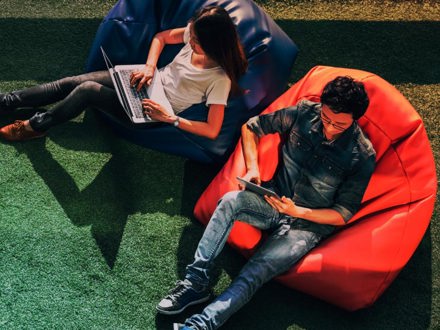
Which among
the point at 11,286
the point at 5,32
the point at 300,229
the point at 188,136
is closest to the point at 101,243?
the point at 11,286

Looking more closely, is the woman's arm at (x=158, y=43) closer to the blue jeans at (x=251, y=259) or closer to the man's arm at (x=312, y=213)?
the blue jeans at (x=251, y=259)

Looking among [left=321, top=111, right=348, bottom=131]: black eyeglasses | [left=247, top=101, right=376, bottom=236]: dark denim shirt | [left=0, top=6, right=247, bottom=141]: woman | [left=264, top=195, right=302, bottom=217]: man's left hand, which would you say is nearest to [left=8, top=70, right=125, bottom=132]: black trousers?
[left=0, top=6, right=247, bottom=141]: woman

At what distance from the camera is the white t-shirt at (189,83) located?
277 cm

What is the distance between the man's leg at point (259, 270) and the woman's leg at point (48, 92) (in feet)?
3.98

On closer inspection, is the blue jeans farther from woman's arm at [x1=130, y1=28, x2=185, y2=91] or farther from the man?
woman's arm at [x1=130, y1=28, x2=185, y2=91]

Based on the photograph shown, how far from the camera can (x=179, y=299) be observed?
257 centimetres

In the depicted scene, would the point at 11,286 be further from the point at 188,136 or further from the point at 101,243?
the point at 188,136

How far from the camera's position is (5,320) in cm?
255

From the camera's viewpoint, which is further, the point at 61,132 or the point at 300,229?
the point at 61,132

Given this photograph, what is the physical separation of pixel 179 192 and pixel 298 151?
763mm

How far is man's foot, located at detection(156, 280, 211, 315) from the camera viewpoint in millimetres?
2572

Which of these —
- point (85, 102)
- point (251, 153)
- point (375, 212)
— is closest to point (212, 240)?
point (251, 153)

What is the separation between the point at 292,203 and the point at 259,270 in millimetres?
307

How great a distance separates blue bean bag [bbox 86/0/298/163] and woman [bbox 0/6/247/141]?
5.2 inches
